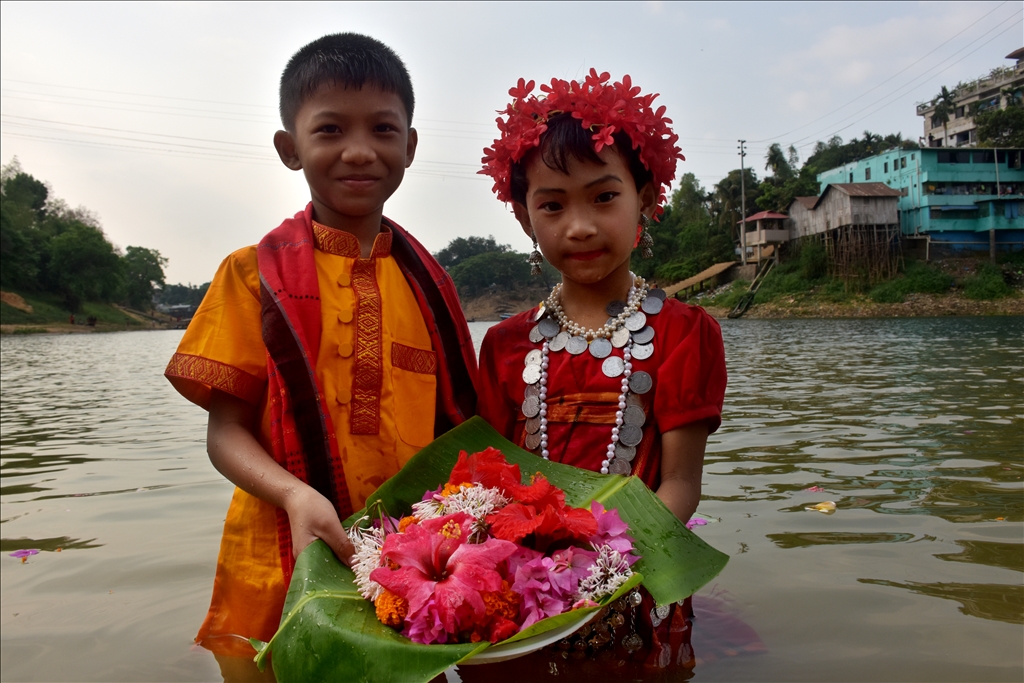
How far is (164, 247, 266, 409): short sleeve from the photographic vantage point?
1.83 m

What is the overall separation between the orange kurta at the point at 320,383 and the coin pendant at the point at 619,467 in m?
0.53

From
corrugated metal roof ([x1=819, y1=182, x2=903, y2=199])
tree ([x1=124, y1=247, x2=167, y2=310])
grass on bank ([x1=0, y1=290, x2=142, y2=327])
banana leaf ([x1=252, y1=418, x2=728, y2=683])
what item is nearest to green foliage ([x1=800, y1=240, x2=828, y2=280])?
corrugated metal roof ([x1=819, y1=182, x2=903, y2=199])

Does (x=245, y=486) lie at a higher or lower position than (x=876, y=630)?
higher

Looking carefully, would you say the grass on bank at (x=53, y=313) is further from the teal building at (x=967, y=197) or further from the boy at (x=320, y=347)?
the boy at (x=320, y=347)

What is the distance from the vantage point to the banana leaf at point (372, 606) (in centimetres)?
123

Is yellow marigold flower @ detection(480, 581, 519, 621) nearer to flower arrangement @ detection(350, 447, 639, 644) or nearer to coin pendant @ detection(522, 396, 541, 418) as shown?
flower arrangement @ detection(350, 447, 639, 644)

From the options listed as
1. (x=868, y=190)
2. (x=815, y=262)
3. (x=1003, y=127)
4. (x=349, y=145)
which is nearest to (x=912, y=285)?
(x=815, y=262)

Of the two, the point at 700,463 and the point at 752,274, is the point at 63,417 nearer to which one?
the point at 700,463

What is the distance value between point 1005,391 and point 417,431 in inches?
322

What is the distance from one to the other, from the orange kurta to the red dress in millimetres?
286

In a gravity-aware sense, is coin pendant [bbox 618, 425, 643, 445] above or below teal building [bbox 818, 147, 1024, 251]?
below

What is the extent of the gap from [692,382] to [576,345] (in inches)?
14.9

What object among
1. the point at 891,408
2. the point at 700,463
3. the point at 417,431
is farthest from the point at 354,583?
the point at 891,408

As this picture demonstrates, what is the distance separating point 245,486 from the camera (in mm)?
1804
